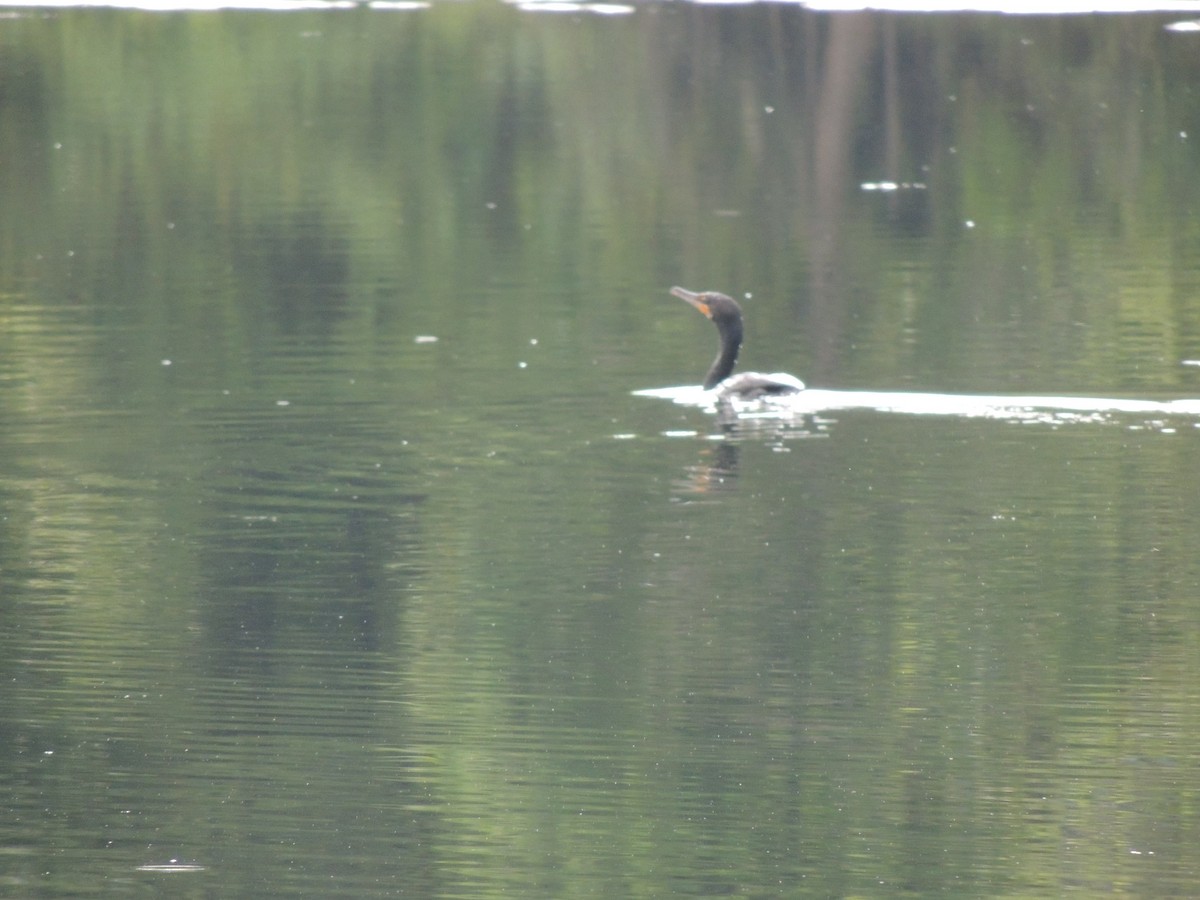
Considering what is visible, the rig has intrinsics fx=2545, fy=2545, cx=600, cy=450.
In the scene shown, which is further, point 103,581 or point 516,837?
point 103,581

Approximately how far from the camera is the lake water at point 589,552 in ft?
24.6

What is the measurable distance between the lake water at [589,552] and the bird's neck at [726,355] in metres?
0.41

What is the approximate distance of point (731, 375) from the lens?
1587 centimetres

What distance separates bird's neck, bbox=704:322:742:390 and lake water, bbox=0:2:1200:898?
405 mm

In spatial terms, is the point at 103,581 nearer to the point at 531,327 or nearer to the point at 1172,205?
the point at 531,327

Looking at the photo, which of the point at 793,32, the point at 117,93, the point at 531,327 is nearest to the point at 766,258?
the point at 531,327

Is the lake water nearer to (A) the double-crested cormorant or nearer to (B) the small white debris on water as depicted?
(A) the double-crested cormorant

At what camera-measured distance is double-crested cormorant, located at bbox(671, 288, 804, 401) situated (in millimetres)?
14711

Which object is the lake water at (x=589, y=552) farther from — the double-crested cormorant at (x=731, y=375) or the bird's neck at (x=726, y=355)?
the bird's neck at (x=726, y=355)

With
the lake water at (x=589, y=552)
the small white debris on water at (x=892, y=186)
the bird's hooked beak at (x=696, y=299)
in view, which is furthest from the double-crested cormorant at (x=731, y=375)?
the small white debris on water at (x=892, y=186)

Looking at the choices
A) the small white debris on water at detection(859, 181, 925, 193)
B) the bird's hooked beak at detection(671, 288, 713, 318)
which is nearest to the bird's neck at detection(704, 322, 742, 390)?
the bird's hooked beak at detection(671, 288, 713, 318)

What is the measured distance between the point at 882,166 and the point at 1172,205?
18.1ft

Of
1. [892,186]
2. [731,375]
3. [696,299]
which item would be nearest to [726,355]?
[731,375]

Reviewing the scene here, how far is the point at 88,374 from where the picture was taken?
16.1m
